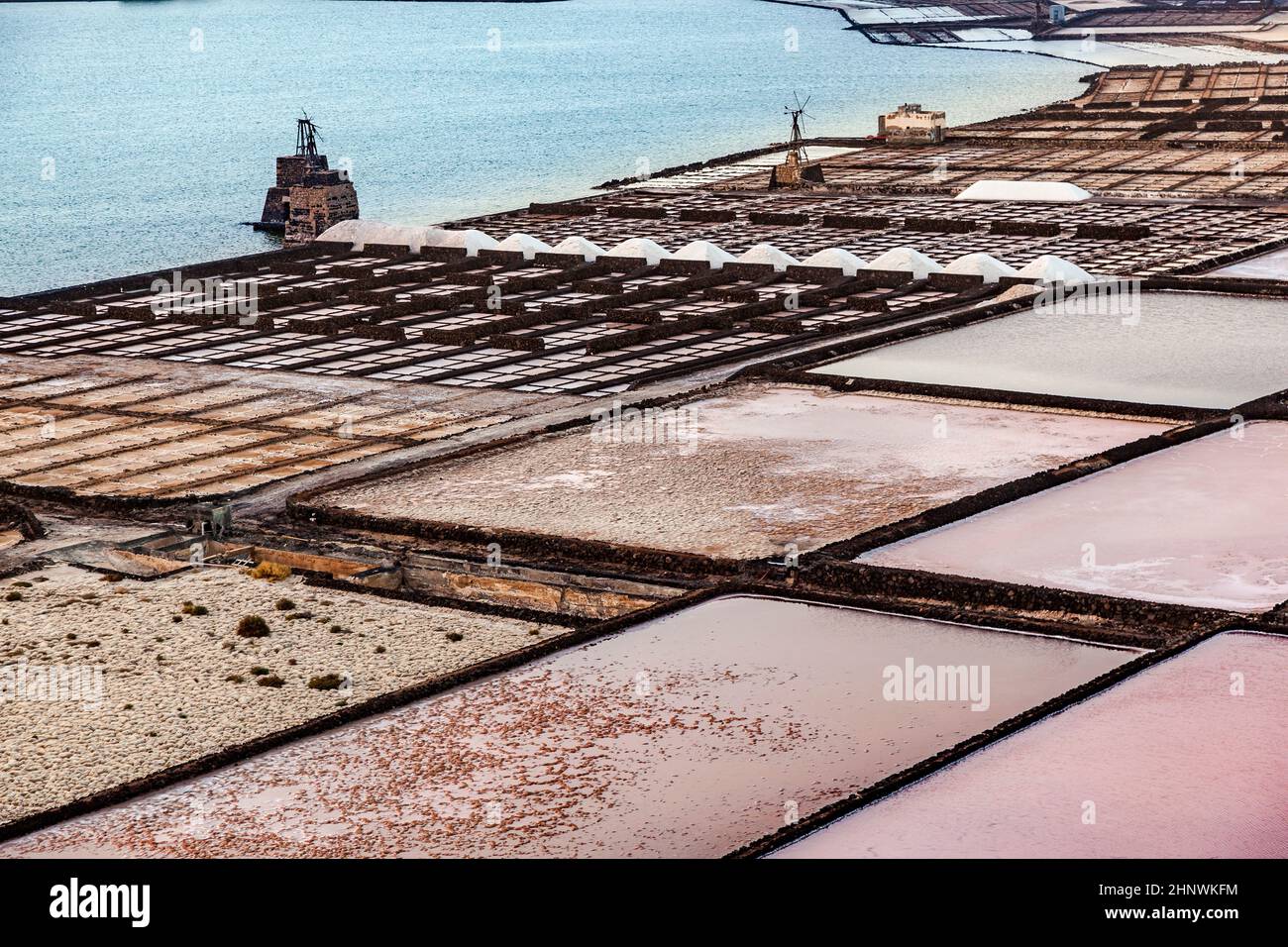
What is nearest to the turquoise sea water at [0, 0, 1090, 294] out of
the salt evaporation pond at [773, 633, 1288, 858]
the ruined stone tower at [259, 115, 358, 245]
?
the ruined stone tower at [259, 115, 358, 245]

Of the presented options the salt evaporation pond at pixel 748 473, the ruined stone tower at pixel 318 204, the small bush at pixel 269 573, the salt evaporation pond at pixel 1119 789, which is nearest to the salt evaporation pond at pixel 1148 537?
the salt evaporation pond at pixel 748 473

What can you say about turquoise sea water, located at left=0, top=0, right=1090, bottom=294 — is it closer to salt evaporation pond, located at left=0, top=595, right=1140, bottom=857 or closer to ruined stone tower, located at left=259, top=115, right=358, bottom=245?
ruined stone tower, located at left=259, top=115, right=358, bottom=245

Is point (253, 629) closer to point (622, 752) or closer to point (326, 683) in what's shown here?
point (326, 683)

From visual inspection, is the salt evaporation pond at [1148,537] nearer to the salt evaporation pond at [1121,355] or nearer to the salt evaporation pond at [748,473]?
the salt evaporation pond at [748,473]

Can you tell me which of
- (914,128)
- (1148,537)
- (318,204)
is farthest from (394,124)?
(1148,537)
